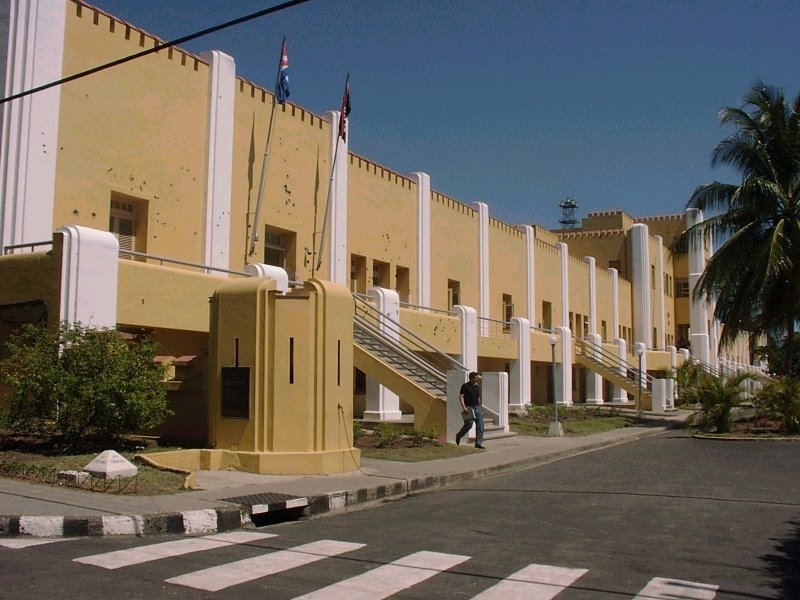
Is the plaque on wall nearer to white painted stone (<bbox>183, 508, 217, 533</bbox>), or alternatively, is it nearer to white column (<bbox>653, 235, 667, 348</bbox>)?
white painted stone (<bbox>183, 508, 217, 533</bbox>)

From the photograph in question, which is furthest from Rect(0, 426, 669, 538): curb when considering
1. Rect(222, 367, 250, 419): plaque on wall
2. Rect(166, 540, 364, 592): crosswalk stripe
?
Rect(222, 367, 250, 419): plaque on wall

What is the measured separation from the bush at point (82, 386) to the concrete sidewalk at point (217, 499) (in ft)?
4.96

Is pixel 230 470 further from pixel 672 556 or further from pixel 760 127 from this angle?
pixel 760 127

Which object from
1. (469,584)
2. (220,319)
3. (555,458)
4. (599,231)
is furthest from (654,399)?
(469,584)

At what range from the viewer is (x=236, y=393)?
14.1 metres

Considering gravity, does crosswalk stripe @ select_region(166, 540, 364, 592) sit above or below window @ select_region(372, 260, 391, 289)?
below

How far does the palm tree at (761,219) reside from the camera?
2873 centimetres

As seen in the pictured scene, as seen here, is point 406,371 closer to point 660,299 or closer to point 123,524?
point 123,524

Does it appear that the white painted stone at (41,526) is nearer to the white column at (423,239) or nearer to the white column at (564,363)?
the white column at (423,239)

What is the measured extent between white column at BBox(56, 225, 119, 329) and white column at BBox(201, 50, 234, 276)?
17.7 feet

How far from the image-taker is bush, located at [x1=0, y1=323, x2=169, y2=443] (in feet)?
42.3

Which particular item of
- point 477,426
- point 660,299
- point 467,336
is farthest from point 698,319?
point 477,426

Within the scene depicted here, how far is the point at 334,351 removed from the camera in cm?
1423

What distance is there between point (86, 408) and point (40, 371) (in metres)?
0.89
